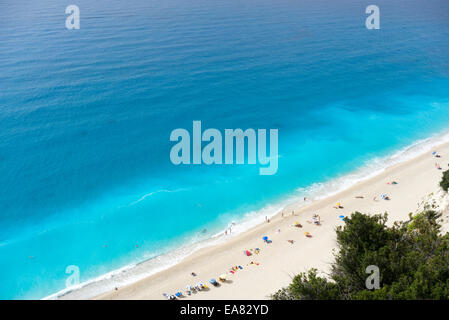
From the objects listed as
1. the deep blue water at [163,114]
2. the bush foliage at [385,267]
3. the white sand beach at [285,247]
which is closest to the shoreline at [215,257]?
the white sand beach at [285,247]

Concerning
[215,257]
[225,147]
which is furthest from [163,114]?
[215,257]

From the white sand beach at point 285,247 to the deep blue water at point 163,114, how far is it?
3.92 metres

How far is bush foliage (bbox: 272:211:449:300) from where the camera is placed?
56.9ft

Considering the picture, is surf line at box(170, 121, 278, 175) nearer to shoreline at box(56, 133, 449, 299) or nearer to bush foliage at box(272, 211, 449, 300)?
shoreline at box(56, 133, 449, 299)

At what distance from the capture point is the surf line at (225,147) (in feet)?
151

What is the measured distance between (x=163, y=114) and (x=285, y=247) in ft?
106

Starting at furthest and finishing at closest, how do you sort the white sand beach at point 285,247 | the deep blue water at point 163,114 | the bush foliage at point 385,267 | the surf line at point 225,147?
the surf line at point 225,147 → the deep blue water at point 163,114 → the white sand beach at point 285,247 → the bush foliage at point 385,267

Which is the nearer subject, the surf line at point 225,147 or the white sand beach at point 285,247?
the white sand beach at point 285,247

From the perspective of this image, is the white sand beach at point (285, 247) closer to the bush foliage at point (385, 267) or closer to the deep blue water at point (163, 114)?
the deep blue water at point (163, 114)

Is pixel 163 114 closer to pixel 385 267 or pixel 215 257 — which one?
pixel 215 257

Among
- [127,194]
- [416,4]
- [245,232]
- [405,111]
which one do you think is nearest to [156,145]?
[127,194]

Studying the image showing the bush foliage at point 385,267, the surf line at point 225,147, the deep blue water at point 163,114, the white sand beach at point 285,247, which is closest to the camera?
the bush foliage at point 385,267

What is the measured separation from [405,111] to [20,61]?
7843 cm
